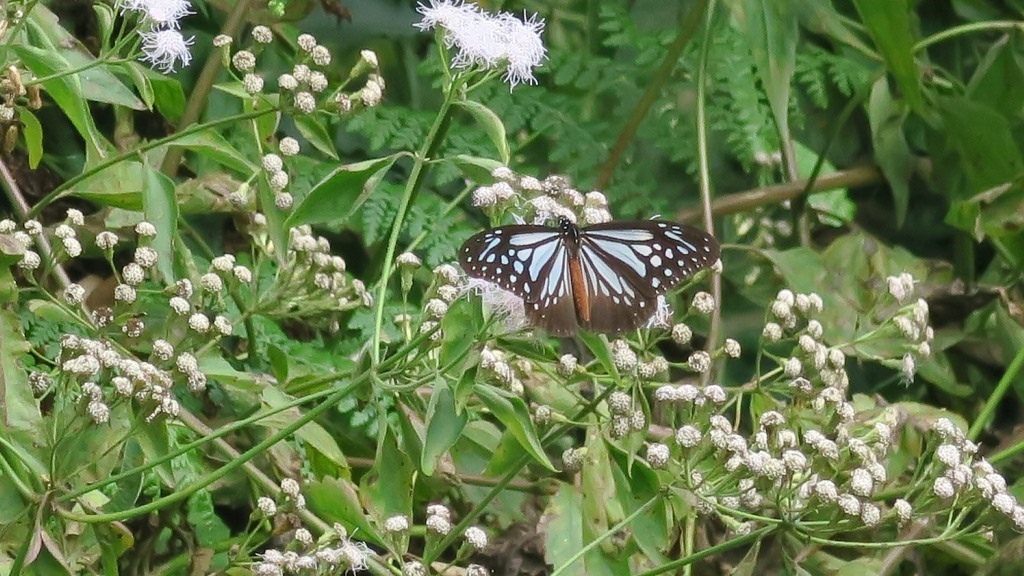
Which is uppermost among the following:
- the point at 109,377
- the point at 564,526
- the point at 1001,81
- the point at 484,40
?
the point at 1001,81

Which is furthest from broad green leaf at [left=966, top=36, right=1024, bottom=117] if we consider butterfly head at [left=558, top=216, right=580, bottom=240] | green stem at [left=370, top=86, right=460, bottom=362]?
green stem at [left=370, top=86, right=460, bottom=362]

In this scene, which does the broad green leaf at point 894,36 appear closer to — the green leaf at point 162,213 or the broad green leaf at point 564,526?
the broad green leaf at point 564,526

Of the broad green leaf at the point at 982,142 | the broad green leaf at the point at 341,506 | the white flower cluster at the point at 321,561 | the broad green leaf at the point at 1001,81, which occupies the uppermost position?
the broad green leaf at the point at 1001,81

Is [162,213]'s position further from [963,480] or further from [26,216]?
[963,480]

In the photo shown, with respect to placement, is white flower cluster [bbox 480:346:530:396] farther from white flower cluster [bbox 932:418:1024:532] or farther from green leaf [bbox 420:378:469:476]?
white flower cluster [bbox 932:418:1024:532]

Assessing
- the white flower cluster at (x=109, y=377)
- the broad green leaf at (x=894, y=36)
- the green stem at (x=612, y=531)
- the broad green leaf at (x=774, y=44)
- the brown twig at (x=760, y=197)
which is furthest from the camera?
the brown twig at (x=760, y=197)

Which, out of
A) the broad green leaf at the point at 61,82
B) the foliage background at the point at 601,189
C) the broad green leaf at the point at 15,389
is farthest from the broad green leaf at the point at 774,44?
the broad green leaf at the point at 15,389

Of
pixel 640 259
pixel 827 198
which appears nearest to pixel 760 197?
pixel 827 198
